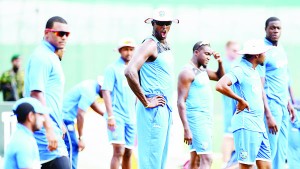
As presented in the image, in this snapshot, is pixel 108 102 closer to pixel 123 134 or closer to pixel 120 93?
pixel 120 93

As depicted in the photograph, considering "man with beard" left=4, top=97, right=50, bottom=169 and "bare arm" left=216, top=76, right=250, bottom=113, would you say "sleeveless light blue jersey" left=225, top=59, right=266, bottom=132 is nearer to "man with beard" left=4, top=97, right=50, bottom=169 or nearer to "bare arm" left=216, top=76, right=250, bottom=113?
"bare arm" left=216, top=76, right=250, bottom=113

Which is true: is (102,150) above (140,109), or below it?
below

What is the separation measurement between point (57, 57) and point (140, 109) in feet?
4.48

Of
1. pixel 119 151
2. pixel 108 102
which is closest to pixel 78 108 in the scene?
pixel 108 102

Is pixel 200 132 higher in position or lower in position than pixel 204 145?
higher

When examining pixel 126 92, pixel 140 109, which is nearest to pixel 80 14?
pixel 126 92

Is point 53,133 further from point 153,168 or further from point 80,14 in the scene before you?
point 80,14

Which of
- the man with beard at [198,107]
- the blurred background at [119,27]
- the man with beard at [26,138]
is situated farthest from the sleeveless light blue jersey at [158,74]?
the blurred background at [119,27]

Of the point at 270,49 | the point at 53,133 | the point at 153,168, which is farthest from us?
the point at 270,49

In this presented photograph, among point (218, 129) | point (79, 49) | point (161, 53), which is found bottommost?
point (218, 129)

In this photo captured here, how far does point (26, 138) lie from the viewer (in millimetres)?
9477

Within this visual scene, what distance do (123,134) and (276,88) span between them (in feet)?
7.90

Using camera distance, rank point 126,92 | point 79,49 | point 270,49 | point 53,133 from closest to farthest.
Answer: point 53,133, point 270,49, point 126,92, point 79,49

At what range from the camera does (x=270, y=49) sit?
43.2 ft
